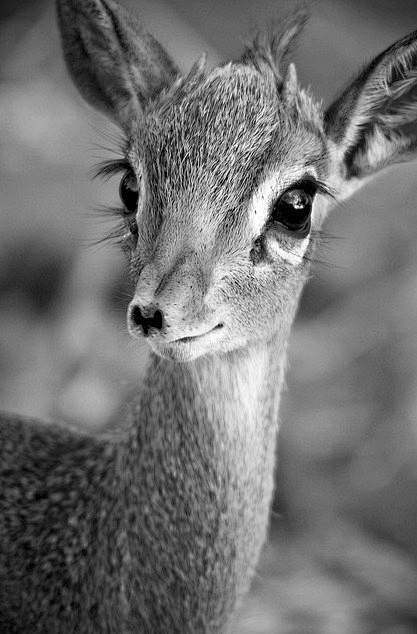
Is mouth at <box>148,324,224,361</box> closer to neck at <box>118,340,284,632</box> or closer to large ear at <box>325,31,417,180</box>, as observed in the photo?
neck at <box>118,340,284,632</box>

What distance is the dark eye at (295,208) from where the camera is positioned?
2854 millimetres

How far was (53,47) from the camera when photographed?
21.9 ft

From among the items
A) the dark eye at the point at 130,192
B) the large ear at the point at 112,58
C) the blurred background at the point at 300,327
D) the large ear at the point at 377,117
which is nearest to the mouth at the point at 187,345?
the dark eye at the point at 130,192

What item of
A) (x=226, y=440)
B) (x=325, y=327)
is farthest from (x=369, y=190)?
(x=226, y=440)

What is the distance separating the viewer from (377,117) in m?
3.22

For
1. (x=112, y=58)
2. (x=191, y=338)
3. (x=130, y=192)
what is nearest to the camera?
(x=191, y=338)

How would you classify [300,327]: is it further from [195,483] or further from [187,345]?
[187,345]

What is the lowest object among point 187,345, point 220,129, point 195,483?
point 195,483

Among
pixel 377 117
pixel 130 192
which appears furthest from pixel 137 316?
pixel 377 117

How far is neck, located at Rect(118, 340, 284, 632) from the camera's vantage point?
10.1 feet

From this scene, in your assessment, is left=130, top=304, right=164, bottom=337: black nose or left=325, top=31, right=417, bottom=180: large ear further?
left=325, top=31, right=417, bottom=180: large ear

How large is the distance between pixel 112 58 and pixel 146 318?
1227 millimetres

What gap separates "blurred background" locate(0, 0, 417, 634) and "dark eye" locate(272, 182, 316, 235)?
1.96 meters

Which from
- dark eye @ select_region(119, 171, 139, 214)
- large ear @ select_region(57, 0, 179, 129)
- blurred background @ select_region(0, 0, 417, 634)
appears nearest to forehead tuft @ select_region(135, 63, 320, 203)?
dark eye @ select_region(119, 171, 139, 214)
